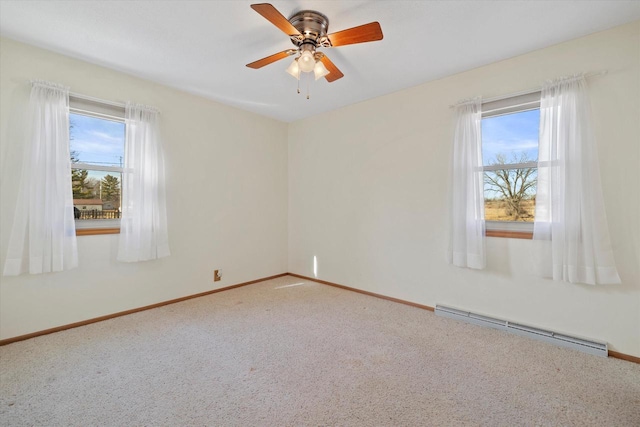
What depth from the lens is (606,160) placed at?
203cm

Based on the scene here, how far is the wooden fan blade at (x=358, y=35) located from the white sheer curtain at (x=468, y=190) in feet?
4.49

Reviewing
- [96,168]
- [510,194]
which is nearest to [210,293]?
[96,168]

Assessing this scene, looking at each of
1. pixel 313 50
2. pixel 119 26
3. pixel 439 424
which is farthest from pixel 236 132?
pixel 439 424

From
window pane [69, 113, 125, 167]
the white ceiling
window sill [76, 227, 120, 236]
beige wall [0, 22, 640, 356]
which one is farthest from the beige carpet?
the white ceiling

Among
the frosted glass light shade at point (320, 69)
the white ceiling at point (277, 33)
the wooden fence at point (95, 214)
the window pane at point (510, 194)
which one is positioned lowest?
the wooden fence at point (95, 214)

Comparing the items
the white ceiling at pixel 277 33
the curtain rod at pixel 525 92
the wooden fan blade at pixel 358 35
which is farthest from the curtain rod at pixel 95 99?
the curtain rod at pixel 525 92

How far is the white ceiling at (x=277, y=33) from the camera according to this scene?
1.81 m

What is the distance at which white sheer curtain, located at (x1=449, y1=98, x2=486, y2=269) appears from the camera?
2.50 meters

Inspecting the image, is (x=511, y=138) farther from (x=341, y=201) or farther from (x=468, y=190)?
(x=341, y=201)

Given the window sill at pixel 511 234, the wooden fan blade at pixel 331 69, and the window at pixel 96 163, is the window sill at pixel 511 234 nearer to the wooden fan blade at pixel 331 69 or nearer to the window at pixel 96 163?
the wooden fan blade at pixel 331 69

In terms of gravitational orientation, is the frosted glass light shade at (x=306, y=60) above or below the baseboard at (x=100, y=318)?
above

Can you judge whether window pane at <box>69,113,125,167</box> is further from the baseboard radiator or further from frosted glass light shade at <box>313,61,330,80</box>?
the baseboard radiator

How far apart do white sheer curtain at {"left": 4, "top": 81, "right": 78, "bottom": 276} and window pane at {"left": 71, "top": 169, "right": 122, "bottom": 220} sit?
0.65 ft

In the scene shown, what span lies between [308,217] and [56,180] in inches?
108
